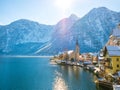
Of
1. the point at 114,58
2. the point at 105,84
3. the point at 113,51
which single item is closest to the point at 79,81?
the point at 114,58

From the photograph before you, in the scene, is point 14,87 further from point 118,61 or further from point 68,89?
point 118,61

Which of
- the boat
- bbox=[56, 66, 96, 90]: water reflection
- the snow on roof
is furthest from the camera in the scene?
bbox=[56, 66, 96, 90]: water reflection

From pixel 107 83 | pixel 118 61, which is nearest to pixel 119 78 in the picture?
pixel 107 83

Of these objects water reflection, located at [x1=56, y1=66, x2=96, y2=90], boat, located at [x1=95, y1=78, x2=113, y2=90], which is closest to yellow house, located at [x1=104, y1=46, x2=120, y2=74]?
boat, located at [x1=95, y1=78, x2=113, y2=90]

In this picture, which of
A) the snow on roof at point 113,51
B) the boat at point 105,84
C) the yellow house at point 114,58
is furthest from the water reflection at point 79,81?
the snow on roof at point 113,51

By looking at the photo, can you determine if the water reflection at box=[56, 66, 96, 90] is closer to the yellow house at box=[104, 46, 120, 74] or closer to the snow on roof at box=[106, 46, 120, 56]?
the yellow house at box=[104, 46, 120, 74]

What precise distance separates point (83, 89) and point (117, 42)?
44.3 meters

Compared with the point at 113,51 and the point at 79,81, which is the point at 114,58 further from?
the point at 79,81

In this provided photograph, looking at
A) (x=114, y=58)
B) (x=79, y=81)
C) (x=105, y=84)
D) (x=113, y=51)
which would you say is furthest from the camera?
(x=79, y=81)

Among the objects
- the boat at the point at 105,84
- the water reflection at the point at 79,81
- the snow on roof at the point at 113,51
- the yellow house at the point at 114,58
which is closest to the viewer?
the boat at the point at 105,84

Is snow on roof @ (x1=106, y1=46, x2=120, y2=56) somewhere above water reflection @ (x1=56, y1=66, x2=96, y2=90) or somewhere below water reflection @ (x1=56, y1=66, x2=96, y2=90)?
above

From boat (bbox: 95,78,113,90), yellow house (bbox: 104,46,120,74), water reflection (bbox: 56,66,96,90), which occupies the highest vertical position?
yellow house (bbox: 104,46,120,74)

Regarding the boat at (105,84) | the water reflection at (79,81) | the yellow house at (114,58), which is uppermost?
the yellow house at (114,58)

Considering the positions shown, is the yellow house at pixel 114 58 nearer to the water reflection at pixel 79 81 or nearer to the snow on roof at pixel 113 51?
the snow on roof at pixel 113 51
